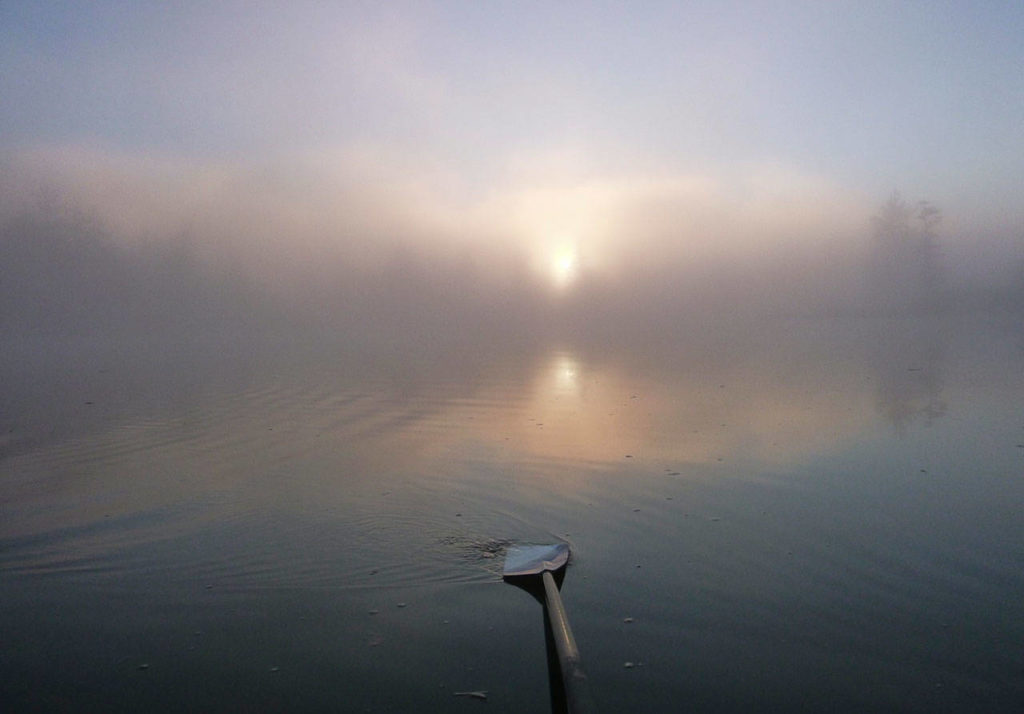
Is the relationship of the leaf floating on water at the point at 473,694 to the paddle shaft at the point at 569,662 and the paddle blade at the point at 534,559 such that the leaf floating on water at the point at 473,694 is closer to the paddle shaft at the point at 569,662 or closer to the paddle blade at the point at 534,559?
the paddle shaft at the point at 569,662

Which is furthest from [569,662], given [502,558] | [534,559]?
[502,558]

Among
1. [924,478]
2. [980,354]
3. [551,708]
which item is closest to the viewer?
[551,708]

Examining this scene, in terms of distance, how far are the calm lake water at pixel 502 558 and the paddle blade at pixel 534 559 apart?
0.15 metres

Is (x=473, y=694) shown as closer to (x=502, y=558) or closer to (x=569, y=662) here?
(x=569, y=662)

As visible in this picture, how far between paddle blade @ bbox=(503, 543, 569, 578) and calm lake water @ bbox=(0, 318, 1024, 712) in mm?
151

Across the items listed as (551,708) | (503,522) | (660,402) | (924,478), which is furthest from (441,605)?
(660,402)

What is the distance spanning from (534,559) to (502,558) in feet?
1.61

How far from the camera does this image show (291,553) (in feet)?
20.6

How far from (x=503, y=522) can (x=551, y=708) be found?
3350 mm

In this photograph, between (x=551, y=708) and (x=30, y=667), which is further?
(x=30, y=667)

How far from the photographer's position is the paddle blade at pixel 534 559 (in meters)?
5.48

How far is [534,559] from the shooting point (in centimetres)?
577

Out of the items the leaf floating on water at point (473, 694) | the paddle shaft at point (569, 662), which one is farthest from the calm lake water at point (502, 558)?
the paddle shaft at point (569, 662)

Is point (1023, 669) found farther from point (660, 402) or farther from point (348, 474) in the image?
point (660, 402)
